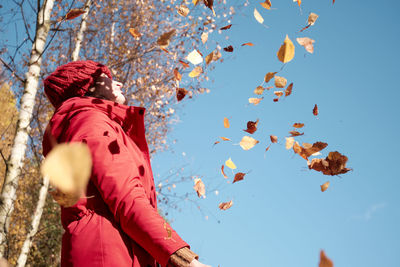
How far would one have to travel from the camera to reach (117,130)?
1663mm

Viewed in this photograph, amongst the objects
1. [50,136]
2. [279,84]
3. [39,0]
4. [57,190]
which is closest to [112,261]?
[57,190]

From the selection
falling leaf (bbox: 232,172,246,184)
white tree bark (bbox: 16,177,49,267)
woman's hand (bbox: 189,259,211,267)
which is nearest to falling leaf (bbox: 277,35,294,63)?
falling leaf (bbox: 232,172,246,184)

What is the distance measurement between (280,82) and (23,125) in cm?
326

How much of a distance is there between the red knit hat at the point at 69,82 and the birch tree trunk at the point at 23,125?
8.37 ft

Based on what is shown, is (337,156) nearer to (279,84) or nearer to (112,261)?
(279,84)

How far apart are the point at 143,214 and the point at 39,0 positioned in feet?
15.1

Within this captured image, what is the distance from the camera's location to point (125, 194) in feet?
4.37

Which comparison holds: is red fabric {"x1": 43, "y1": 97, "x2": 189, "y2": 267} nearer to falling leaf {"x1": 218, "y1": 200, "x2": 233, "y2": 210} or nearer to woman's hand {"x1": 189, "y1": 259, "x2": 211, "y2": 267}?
woman's hand {"x1": 189, "y1": 259, "x2": 211, "y2": 267}

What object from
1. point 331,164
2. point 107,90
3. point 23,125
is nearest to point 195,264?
point 107,90

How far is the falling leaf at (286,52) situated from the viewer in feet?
7.13

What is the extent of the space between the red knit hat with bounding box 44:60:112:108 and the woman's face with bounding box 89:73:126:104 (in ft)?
0.14

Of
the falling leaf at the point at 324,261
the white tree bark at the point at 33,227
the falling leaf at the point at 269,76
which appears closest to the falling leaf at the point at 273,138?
the falling leaf at the point at 269,76

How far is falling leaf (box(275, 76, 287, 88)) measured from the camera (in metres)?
2.63

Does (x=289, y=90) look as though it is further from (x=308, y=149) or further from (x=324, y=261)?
(x=324, y=261)
